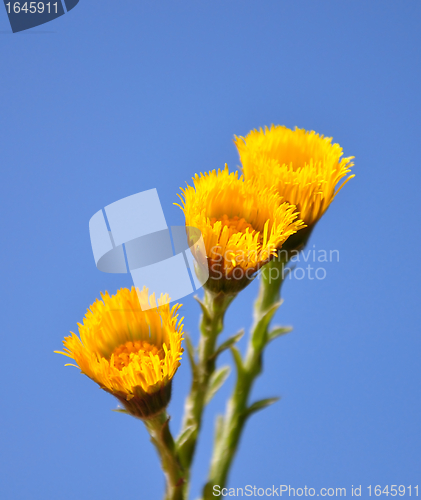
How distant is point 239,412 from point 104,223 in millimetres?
300

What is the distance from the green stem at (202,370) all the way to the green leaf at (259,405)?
7 cm

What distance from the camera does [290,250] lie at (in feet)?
1.95

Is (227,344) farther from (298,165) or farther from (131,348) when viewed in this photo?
(298,165)

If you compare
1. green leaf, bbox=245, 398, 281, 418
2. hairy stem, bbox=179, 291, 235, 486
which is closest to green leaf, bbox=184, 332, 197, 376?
hairy stem, bbox=179, 291, 235, 486

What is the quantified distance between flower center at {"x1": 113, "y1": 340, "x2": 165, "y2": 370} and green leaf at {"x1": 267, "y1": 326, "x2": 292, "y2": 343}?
0.20m

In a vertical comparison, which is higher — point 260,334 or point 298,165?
point 298,165

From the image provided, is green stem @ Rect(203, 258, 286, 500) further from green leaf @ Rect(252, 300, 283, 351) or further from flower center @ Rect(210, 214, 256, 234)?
flower center @ Rect(210, 214, 256, 234)

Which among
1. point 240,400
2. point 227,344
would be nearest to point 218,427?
point 240,400

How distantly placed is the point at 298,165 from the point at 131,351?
33 centimetres

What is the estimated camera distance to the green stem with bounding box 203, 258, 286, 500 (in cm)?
60

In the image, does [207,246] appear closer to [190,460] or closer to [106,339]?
[106,339]

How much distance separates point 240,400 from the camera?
0.62m

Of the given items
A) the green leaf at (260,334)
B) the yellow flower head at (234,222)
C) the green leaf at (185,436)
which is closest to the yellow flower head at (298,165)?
the yellow flower head at (234,222)

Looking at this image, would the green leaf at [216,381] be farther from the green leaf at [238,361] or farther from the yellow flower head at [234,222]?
the yellow flower head at [234,222]
